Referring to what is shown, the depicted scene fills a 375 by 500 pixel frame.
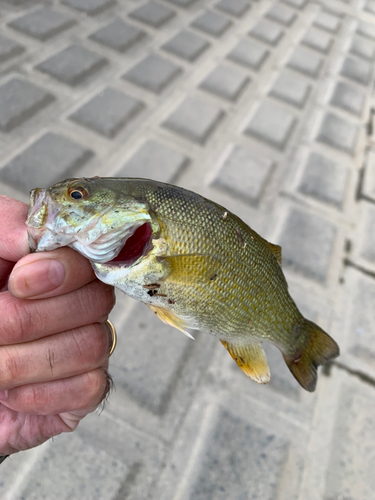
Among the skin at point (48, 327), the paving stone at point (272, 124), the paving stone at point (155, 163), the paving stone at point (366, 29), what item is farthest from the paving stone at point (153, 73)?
the paving stone at point (366, 29)

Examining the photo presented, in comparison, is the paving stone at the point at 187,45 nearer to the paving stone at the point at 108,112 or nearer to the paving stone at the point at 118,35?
the paving stone at the point at 118,35

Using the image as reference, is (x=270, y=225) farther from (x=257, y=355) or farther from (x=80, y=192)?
(x=80, y=192)

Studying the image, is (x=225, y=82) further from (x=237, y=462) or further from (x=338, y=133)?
(x=237, y=462)

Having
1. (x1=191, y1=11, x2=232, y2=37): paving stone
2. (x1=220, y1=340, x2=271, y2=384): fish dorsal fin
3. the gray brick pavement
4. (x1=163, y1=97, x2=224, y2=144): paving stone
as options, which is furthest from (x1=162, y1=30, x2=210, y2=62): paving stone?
(x1=220, y1=340, x2=271, y2=384): fish dorsal fin

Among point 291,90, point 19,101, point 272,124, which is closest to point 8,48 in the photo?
point 19,101

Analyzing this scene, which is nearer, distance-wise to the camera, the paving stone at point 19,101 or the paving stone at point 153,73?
the paving stone at point 19,101

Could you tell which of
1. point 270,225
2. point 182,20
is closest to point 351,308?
point 270,225

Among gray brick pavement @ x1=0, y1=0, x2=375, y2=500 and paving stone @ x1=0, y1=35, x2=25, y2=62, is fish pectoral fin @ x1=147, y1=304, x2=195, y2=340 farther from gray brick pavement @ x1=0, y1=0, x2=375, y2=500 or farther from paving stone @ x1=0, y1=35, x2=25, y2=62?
paving stone @ x1=0, y1=35, x2=25, y2=62
